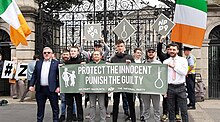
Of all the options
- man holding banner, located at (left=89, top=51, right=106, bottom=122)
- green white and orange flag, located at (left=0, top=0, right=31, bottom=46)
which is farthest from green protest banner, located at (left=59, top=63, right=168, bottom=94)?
green white and orange flag, located at (left=0, top=0, right=31, bottom=46)

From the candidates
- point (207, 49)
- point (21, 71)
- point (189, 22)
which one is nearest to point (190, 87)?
point (189, 22)

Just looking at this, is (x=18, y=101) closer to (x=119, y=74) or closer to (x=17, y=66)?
(x=17, y=66)

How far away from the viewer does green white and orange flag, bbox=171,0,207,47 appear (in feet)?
30.8

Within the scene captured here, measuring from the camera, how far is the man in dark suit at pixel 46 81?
8531mm

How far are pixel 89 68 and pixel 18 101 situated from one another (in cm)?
595

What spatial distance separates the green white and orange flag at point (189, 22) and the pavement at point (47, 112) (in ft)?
7.10

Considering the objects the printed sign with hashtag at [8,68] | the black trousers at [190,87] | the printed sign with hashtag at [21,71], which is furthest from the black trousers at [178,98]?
the printed sign with hashtag at [8,68]

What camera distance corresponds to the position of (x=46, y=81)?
336 inches

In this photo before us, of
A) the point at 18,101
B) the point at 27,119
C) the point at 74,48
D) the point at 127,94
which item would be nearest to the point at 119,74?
the point at 127,94

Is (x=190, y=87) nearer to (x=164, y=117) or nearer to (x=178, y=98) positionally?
(x=164, y=117)

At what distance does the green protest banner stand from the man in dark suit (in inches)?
8.3

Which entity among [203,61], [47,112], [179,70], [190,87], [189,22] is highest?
[189,22]

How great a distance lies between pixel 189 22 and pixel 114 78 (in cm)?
264

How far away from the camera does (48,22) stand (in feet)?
48.5
